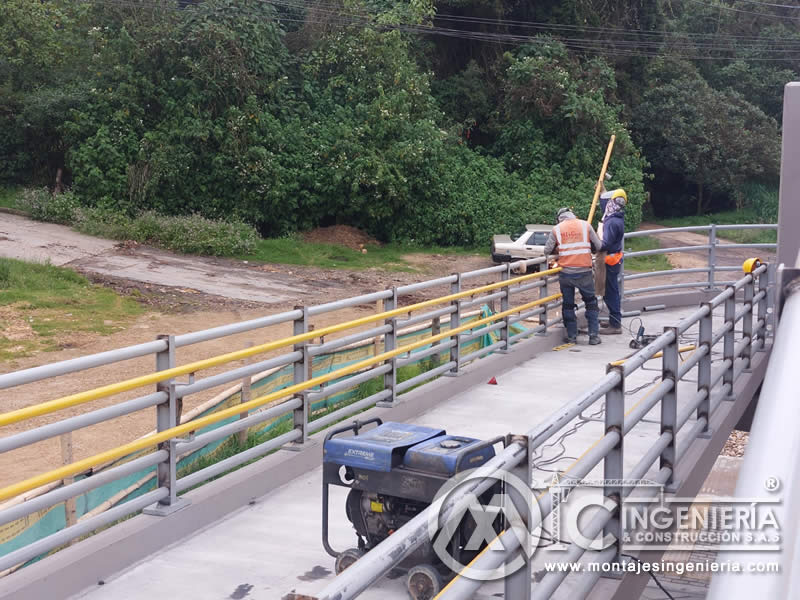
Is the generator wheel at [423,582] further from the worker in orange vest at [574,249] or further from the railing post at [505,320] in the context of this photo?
the worker in orange vest at [574,249]

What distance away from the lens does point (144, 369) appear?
16984 millimetres

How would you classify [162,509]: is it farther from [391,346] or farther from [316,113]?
[316,113]

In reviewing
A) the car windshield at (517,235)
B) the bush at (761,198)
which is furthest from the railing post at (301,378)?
the bush at (761,198)

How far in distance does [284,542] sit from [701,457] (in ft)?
9.95

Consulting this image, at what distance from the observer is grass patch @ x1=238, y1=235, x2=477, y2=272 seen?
94.8 ft

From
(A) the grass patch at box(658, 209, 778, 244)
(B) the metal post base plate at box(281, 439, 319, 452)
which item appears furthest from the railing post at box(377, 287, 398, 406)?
(A) the grass patch at box(658, 209, 778, 244)

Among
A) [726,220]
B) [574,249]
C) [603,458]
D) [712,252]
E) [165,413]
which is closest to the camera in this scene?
[603,458]

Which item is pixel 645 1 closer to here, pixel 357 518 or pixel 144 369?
pixel 144 369

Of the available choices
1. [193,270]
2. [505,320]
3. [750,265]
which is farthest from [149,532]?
[193,270]

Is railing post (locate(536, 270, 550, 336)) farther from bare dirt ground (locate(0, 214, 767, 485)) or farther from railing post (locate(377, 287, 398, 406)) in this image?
bare dirt ground (locate(0, 214, 767, 485))

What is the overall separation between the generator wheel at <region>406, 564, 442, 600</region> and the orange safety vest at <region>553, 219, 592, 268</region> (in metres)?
7.20

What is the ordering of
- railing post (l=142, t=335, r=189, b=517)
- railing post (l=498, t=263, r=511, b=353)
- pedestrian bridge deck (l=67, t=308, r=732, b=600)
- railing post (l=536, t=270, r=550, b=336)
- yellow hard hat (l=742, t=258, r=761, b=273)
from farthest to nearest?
1. railing post (l=536, t=270, r=550, b=336)
2. railing post (l=498, t=263, r=511, b=353)
3. yellow hard hat (l=742, t=258, r=761, b=273)
4. railing post (l=142, t=335, r=189, b=517)
5. pedestrian bridge deck (l=67, t=308, r=732, b=600)

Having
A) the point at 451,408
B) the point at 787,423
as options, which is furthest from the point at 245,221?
the point at 787,423

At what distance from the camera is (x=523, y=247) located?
2872 cm
